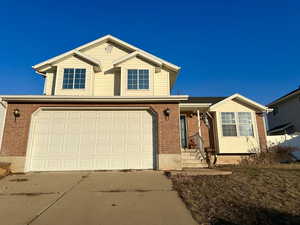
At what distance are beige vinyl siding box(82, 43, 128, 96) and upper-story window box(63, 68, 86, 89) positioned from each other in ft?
2.67

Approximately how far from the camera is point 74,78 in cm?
1074

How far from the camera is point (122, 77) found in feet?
35.0

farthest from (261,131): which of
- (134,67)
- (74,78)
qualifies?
(74,78)

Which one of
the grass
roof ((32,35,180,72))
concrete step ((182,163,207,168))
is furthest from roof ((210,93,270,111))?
the grass

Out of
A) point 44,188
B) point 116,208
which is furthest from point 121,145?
point 116,208

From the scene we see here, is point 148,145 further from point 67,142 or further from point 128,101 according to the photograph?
point 67,142

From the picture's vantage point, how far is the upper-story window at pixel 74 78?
1053cm

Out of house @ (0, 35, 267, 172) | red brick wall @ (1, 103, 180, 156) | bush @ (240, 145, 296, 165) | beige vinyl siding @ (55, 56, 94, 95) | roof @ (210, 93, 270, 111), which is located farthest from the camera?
roof @ (210, 93, 270, 111)

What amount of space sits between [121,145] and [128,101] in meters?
2.05

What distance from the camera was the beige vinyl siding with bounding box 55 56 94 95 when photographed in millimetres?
10359

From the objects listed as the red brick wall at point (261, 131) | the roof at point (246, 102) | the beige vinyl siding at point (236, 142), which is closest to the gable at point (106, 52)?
the roof at point (246, 102)

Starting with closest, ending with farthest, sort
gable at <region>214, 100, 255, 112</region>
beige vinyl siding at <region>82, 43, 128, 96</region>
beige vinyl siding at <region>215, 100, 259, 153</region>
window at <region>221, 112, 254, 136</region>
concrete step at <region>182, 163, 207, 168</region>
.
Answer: concrete step at <region>182, 163, 207, 168</region> < beige vinyl siding at <region>82, 43, 128, 96</region> < beige vinyl siding at <region>215, 100, 259, 153</region> < window at <region>221, 112, 254, 136</region> < gable at <region>214, 100, 255, 112</region>

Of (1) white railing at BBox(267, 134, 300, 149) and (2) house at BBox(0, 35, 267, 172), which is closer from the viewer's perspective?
(2) house at BBox(0, 35, 267, 172)

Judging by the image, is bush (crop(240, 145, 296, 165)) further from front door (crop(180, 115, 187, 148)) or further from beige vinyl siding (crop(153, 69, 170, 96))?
beige vinyl siding (crop(153, 69, 170, 96))
